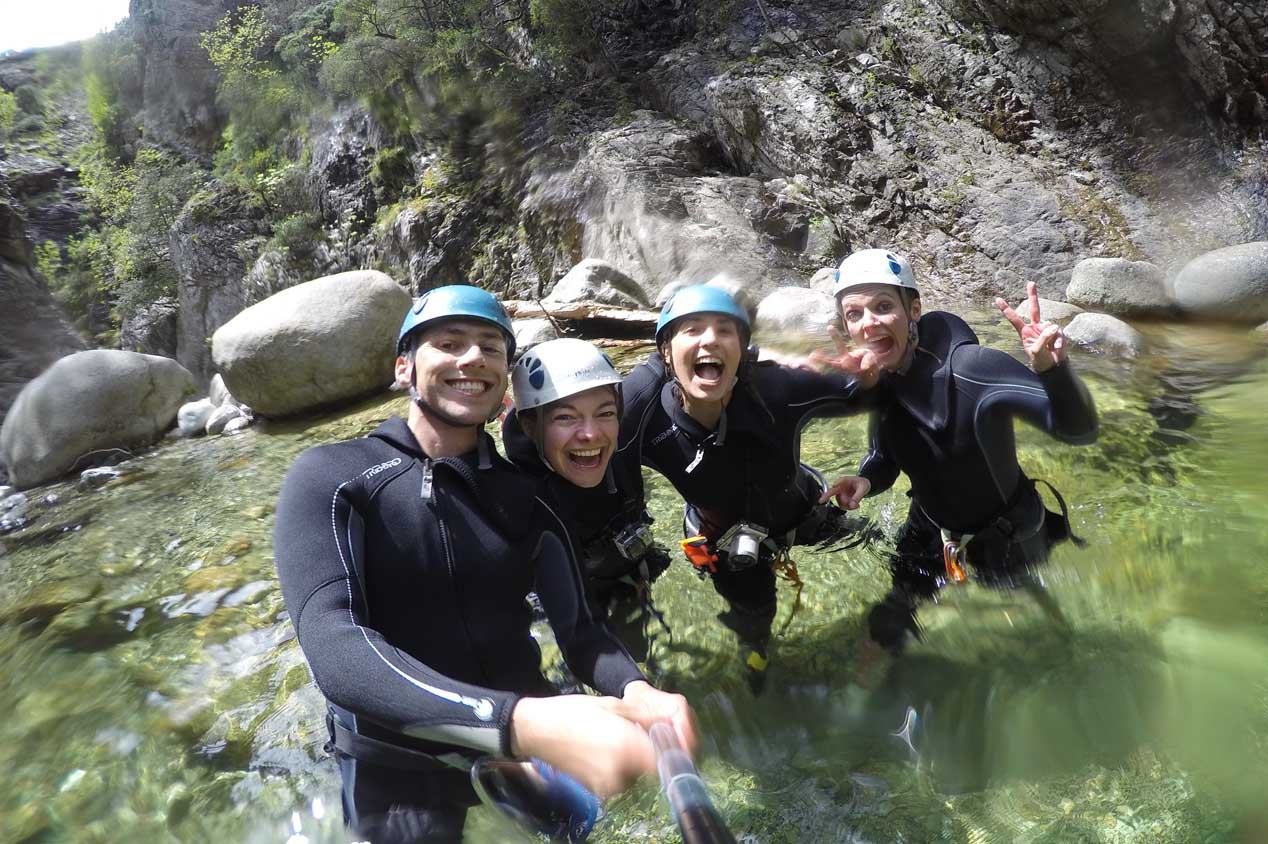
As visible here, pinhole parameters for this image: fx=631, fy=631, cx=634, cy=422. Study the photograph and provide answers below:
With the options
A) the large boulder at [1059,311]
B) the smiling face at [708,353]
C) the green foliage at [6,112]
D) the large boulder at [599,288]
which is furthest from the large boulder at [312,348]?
the green foliage at [6,112]

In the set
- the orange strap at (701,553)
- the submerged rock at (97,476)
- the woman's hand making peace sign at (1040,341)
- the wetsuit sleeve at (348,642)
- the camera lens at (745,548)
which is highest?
the woman's hand making peace sign at (1040,341)

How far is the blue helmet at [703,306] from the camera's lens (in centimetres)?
257

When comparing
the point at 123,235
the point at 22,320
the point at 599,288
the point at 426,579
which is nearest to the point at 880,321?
the point at 426,579

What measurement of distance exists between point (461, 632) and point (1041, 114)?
530 inches

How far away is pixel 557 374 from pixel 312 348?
7649mm

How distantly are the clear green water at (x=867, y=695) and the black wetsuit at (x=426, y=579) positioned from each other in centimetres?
44

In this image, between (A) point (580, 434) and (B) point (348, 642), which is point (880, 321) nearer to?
(A) point (580, 434)

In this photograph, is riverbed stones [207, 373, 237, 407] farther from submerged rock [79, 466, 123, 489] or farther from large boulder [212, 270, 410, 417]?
submerged rock [79, 466, 123, 489]

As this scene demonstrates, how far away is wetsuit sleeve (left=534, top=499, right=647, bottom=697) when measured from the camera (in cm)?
190

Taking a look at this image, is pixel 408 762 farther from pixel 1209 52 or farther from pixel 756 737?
pixel 1209 52

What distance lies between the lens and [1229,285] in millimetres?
7746

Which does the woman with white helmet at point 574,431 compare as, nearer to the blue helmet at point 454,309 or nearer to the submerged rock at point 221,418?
the blue helmet at point 454,309

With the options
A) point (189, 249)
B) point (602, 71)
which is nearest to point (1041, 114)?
point (602, 71)

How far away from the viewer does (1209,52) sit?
32.1ft
